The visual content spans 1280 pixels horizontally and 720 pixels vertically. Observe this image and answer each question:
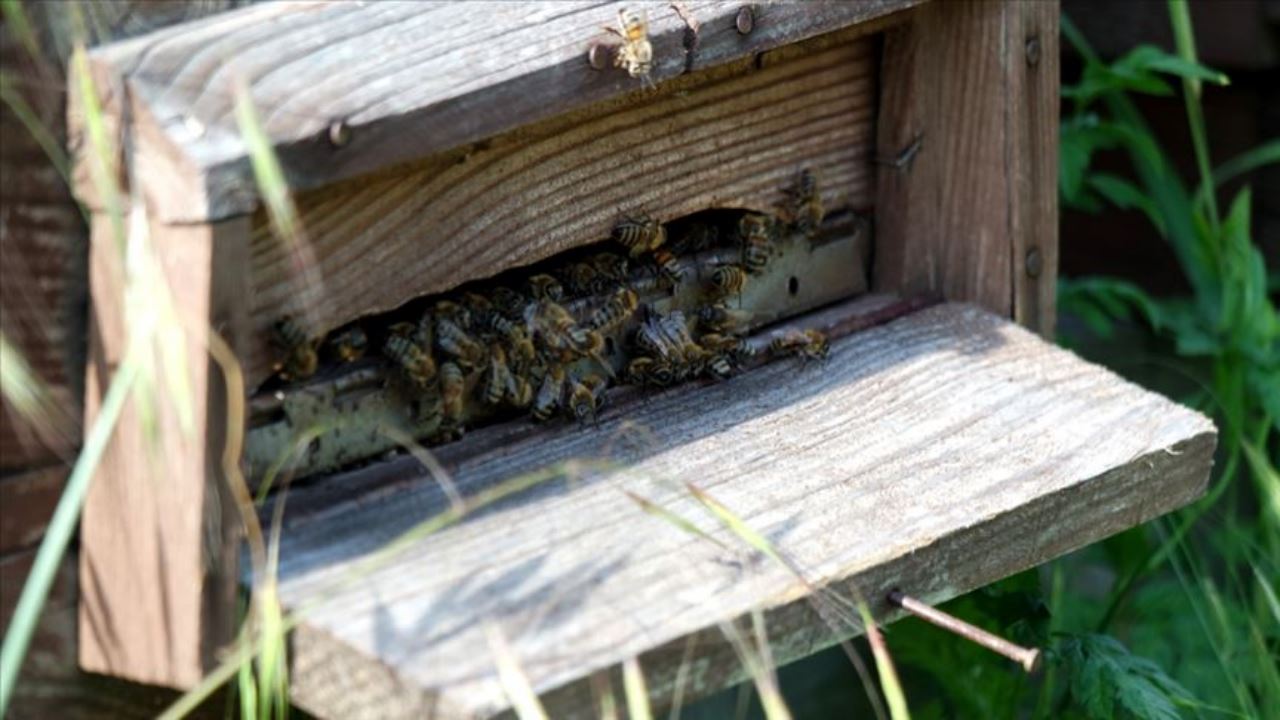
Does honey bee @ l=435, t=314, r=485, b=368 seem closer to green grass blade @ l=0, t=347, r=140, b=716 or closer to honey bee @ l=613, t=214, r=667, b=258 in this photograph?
honey bee @ l=613, t=214, r=667, b=258

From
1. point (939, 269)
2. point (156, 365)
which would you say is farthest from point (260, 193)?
point (939, 269)

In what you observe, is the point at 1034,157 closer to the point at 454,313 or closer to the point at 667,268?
the point at 667,268

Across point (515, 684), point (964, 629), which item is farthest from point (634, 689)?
point (964, 629)

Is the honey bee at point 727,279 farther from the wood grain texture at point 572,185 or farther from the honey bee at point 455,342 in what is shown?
the honey bee at point 455,342

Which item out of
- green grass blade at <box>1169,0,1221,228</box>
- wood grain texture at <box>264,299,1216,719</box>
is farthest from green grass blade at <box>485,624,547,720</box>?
green grass blade at <box>1169,0,1221,228</box>

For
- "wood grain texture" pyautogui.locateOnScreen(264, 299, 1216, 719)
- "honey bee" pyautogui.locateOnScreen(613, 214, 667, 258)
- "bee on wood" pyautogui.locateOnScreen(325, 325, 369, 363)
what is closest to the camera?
"wood grain texture" pyautogui.locateOnScreen(264, 299, 1216, 719)

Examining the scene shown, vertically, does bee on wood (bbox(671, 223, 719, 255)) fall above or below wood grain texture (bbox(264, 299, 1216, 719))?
above
